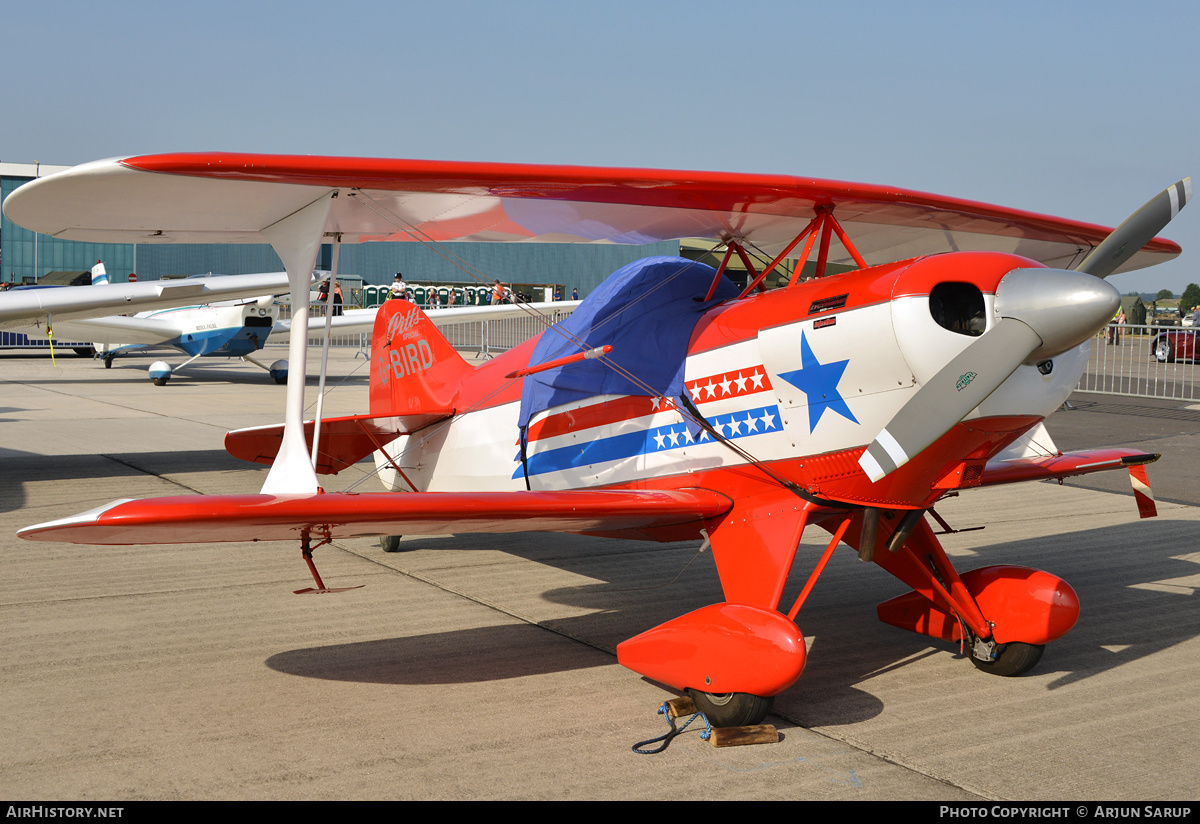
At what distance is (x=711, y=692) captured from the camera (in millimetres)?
3996

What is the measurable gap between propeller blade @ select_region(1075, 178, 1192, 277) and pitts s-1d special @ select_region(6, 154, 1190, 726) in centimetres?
1

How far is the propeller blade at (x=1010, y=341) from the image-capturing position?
144 inches

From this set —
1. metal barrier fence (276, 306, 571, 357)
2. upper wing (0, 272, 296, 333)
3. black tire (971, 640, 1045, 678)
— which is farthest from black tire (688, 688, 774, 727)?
metal barrier fence (276, 306, 571, 357)

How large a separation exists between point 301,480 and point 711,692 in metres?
2.08

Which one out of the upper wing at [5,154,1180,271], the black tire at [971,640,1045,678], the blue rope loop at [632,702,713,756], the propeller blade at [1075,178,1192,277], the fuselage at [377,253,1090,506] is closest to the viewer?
the blue rope loop at [632,702,713,756]

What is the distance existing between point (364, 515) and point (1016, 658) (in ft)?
10.4

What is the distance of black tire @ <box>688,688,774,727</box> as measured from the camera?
13.0ft

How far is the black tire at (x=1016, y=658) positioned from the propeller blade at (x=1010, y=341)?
1.53m

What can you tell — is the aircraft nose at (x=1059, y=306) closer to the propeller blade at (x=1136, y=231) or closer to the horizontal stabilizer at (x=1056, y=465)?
the propeller blade at (x=1136, y=231)

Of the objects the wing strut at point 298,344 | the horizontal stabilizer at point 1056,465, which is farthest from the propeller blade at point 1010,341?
the wing strut at point 298,344

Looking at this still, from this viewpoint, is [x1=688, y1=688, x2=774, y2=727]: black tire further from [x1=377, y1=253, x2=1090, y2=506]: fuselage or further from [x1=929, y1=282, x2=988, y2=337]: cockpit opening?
[x1=929, y1=282, x2=988, y2=337]: cockpit opening

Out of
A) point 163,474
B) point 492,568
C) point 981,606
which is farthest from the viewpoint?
point 163,474
